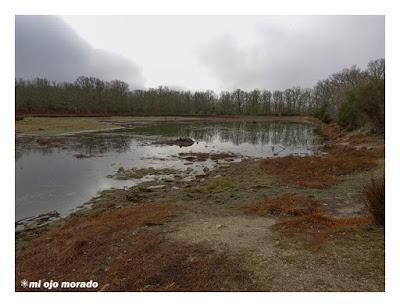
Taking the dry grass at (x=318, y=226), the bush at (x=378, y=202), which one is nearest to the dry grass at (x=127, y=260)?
the dry grass at (x=318, y=226)

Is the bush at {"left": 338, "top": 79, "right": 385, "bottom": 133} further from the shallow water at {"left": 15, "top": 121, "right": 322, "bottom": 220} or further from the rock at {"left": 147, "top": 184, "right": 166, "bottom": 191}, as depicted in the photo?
the rock at {"left": 147, "top": 184, "right": 166, "bottom": 191}

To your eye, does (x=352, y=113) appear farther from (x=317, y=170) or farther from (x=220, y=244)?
(x=220, y=244)

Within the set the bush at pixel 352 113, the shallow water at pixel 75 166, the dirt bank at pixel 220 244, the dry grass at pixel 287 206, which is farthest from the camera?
the bush at pixel 352 113

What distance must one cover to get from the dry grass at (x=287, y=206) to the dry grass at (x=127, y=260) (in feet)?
10.5

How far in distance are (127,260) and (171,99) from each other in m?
108

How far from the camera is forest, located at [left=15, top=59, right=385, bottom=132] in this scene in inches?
3151

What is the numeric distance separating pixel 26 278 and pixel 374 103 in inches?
1228

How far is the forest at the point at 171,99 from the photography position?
80.0m

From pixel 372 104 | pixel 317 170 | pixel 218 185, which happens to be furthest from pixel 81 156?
pixel 372 104

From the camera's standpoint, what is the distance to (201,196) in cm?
1398

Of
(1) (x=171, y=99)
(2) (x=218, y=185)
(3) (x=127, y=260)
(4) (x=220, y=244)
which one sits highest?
(1) (x=171, y=99)

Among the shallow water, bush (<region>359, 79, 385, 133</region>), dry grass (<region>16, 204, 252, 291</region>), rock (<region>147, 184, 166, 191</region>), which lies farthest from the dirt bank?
bush (<region>359, 79, 385, 133</region>)

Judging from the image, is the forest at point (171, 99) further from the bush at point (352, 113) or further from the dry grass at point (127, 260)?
the dry grass at point (127, 260)

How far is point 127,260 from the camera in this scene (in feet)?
23.5
